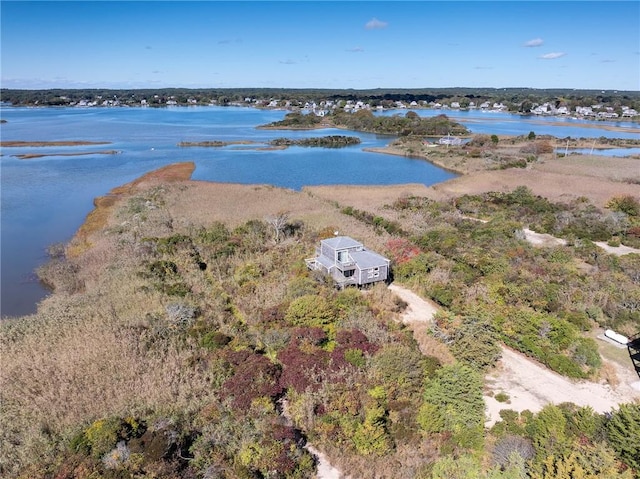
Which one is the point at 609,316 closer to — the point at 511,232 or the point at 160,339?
the point at 511,232

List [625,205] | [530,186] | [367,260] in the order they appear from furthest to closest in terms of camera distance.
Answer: [530,186] < [625,205] < [367,260]

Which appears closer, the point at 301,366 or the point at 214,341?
the point at 301,366

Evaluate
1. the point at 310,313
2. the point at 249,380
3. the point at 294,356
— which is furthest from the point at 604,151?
the point at 249,380

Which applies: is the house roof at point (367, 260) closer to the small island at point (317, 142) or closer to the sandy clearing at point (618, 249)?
the sandy clearing at point (618, 249)

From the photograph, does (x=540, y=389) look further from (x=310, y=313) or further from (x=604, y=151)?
(x=604, y=151)

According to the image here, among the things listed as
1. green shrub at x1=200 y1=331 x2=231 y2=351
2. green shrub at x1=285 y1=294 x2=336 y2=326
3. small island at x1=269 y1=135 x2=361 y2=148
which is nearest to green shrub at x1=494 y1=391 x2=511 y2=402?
green shrub at x1=285 y1=294 x2=336 y2=326

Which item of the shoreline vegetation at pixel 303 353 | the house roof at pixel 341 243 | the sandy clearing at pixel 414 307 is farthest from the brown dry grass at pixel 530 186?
the sandy clearing at pixel 414 307

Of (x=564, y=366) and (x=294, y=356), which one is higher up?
(x=294, y=356)

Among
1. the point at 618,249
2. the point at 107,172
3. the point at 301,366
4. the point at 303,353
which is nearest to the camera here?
the point at 301,366

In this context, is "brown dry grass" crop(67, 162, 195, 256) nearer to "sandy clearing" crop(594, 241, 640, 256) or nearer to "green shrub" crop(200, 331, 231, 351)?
"green shrub" crop(200, 331, 231, 351)
